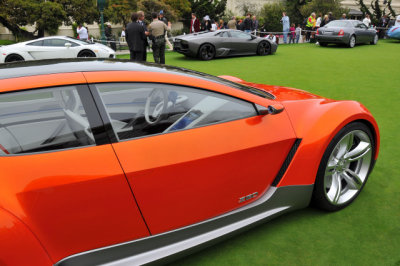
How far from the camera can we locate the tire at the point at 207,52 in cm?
1263

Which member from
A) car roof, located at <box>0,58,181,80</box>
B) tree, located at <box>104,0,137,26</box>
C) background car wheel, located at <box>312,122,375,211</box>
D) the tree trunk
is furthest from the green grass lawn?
tree, located at <box>104,0,137,26</box>

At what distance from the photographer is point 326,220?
9.00ft

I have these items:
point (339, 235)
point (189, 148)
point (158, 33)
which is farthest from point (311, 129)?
point (158, 33)

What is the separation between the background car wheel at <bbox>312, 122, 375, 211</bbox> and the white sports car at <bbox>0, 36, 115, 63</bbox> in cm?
1114

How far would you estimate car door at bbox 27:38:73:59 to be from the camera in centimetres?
1245

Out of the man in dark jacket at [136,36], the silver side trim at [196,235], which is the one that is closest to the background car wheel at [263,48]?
the man in dark jacket at [136,36]

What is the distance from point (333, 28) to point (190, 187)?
54.6ft

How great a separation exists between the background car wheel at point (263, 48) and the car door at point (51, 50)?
7.55m

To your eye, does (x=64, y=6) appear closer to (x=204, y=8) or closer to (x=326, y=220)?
(x=204, y=8)

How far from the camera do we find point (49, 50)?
12477 mm

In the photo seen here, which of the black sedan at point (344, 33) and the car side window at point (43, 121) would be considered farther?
the black sedan at point (344, 33)

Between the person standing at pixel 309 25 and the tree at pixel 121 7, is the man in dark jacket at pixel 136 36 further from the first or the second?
the tree at pixel 121 7

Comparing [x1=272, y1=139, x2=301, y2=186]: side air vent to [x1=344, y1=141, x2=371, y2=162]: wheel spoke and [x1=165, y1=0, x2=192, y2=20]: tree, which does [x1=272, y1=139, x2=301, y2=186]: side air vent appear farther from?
[x1=165, y1=0, x2=192, y2=20]: tree

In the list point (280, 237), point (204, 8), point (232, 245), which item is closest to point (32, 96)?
point (232, 245)
